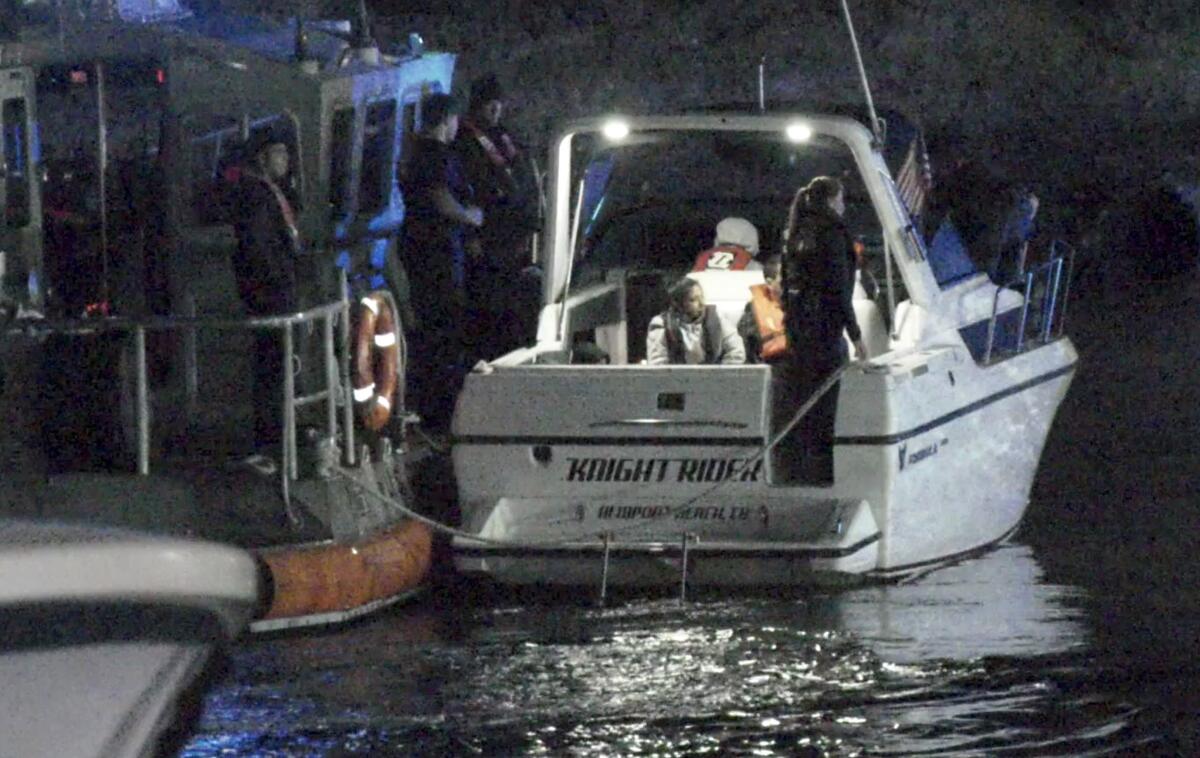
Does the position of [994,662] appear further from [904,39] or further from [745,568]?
[904,39]

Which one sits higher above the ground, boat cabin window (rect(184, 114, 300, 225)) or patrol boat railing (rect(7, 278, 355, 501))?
boat cabin window (rect(184, 114, 300, 225))

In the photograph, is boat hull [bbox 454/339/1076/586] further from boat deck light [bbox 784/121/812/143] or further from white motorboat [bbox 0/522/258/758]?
white motorboat [bbox 0/522/258/758]

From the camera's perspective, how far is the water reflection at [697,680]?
25.7ft

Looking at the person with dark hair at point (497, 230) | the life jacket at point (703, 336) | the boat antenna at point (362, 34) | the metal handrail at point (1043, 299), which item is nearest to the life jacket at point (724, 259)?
the life jacket at point (703, 336)

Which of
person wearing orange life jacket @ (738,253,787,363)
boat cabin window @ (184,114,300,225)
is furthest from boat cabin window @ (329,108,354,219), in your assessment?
person wearing orange life jacket @ (738,253,787,363)

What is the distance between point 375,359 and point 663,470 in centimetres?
159

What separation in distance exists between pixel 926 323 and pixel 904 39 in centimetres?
1675

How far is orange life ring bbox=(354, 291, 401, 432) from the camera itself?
1025 centimetres

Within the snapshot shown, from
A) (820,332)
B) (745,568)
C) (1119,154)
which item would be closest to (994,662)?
(745,568)

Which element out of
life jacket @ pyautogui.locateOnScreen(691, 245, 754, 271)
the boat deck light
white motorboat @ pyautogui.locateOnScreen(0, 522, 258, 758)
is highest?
the boat deck light

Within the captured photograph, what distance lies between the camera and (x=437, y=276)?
12.3 meters

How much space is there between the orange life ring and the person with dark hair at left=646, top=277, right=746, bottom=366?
45.2 inches

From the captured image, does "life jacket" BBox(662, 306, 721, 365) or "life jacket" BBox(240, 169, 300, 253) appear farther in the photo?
"life jacket" BBox(662, 306, 721, 365)

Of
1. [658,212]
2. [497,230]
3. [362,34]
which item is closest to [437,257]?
[497,230]
